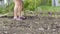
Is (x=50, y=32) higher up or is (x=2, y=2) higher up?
(x=2, y=2)

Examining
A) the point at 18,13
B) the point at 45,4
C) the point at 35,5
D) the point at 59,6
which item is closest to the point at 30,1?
the point at 35,5

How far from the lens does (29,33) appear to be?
13.9ft

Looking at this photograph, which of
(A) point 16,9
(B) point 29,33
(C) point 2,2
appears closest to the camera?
(B) point 29,33

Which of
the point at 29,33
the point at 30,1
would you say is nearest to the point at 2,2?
the point at 30,1

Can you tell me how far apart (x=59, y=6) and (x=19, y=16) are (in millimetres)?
3498

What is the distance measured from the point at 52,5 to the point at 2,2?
2.29 metres

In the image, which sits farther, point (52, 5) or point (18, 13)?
point (52, 5)

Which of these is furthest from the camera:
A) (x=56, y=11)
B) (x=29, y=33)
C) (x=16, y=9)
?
(x=56, y=11)

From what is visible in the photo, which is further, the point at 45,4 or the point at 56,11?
the point at 45,4

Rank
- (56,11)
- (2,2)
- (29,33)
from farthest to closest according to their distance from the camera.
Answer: (2,2) < (56,11) < (29,33)

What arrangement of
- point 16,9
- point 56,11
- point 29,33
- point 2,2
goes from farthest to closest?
point 2,2 < point 56,11 < point 16,9 < point 29,33

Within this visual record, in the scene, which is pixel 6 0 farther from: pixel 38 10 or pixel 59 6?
pixel 59 6

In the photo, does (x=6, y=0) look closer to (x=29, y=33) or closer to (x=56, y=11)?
(x=56, y=11)

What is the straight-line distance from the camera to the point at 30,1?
Result: 8.70 m
